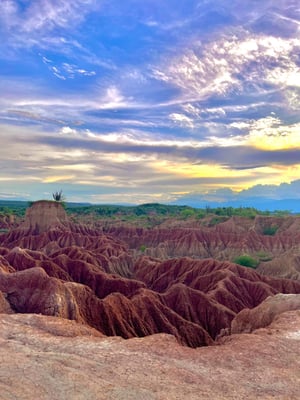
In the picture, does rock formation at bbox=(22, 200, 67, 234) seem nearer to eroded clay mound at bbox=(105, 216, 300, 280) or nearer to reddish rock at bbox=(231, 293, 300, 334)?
eroded clay mound at bbox=(105, 216, 300, 280)

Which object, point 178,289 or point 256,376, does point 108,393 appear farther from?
point 178,289

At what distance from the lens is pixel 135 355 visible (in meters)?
18.2

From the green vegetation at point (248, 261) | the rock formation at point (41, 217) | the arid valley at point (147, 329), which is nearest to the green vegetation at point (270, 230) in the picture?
the arid valley at point (147, 329)

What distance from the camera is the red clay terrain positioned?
35656mm

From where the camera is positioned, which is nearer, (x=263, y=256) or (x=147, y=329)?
(x=147, y=329)

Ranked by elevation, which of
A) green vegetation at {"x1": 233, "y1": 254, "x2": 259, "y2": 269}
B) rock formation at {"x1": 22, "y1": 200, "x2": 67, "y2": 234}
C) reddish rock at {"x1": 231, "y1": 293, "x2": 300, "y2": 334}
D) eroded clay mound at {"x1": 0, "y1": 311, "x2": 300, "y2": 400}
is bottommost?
green vegetation at {"x1": 233, "y1": 254, "x2": 259, "y2": 269}

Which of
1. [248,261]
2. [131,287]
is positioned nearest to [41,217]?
[248,261]

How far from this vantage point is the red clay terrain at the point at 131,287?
3566 cm

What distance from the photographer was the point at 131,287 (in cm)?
5272

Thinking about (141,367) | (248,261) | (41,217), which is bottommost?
(248,261)

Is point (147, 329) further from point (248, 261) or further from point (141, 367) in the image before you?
point (248, 261)

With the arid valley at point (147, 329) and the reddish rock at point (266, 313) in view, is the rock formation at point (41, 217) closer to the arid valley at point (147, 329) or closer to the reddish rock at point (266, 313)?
the arid valley at point (147, 329)

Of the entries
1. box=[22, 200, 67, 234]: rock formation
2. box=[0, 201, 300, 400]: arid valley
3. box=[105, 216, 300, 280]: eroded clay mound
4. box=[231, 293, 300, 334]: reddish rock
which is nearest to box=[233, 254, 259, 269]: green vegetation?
box=[0, 201, 300, 400]: arid valley

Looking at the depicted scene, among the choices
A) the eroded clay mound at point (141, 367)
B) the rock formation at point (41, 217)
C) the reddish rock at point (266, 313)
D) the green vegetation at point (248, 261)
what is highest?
the rock formation at point (41, 217)
